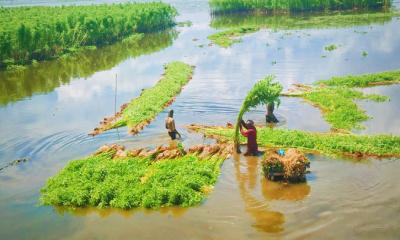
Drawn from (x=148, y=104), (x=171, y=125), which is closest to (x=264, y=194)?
(x=171, y=125)

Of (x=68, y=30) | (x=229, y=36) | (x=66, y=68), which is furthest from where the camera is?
(x=229, y=36)

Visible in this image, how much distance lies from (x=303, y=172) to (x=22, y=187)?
10.4 m

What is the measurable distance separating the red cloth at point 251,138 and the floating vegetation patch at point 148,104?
259 inches

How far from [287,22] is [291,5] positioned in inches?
286

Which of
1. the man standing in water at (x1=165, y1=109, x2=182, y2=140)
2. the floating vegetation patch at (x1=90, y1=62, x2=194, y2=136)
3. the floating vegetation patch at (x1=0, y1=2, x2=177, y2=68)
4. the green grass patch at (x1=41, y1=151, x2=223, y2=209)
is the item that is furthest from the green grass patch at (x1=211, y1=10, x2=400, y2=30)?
the green grass patch at (x1=41, y1=151, x2=223, y2=209)

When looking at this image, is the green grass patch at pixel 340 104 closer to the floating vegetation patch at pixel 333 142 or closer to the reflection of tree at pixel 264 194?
the floating vegetation patch at pixel 333 142

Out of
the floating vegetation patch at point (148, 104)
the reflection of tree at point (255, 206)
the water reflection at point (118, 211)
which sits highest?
the floating vegetation patch at point (148, 104)

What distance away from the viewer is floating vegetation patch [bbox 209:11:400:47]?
5194 cm

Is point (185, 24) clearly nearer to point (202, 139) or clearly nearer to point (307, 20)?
point (307, 20)

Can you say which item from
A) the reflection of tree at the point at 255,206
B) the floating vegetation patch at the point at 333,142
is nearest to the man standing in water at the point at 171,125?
the floating vegetation patch at the point at 333,142

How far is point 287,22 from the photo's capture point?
192ft

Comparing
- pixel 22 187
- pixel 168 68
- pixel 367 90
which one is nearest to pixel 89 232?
pixel 22 187

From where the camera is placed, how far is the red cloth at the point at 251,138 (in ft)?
55.7

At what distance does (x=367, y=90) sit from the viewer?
2623cm
